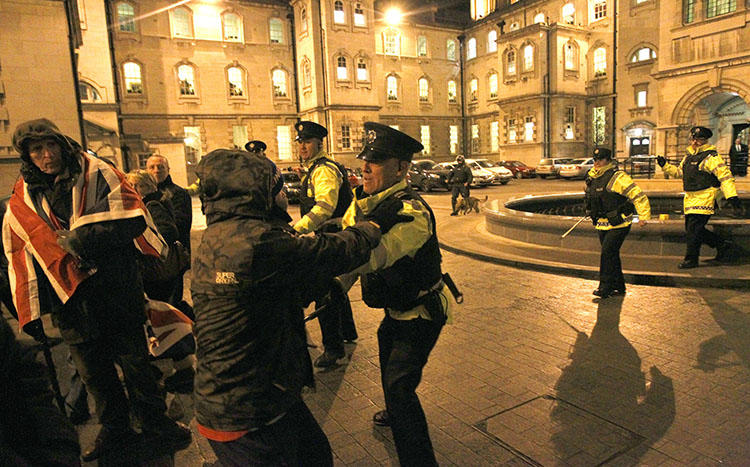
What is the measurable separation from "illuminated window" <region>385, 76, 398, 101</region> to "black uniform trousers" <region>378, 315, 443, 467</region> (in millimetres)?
43195

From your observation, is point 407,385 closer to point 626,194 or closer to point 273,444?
point 273,444

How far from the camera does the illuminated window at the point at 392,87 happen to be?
43.8 metres

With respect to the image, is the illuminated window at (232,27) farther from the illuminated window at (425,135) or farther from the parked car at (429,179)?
the parked car at (429,179)

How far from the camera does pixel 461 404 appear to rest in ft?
12.7

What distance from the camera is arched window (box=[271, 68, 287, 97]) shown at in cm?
3912

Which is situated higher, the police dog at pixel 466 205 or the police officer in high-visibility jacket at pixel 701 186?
the police officer in high-visibility jacket at pixel 701 186

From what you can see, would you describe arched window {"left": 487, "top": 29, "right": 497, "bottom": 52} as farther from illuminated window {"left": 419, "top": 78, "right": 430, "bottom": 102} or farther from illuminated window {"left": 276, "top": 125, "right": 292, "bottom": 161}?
illuminated window {"left": 276, "top": 125, "right": 292, "bottom": 161}

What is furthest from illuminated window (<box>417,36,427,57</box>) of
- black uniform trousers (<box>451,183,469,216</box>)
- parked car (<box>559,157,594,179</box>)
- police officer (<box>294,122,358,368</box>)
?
police officer (<box>294,122,358,368</box>)

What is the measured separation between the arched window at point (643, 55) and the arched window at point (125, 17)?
119ft

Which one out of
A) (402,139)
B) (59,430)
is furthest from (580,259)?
(59,430)

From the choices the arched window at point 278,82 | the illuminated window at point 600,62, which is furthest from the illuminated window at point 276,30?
the illuminated window at point 600,62

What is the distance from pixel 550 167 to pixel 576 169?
8.42 ft

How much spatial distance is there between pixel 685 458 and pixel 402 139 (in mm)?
2694

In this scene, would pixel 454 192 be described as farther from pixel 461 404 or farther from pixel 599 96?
pixel 599 96
